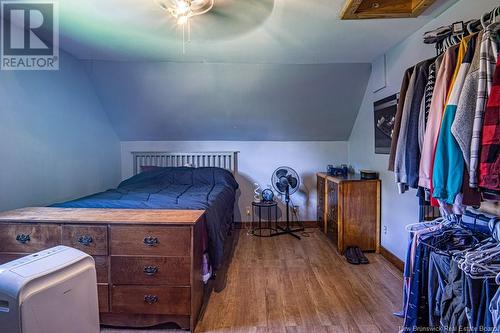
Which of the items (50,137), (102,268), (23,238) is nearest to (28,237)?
(23,238)

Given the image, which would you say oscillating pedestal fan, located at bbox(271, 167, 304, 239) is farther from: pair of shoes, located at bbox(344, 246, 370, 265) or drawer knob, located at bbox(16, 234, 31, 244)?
drawer knob, located at bbox(16, 234, 31, 244)

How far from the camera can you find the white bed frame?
430 cm

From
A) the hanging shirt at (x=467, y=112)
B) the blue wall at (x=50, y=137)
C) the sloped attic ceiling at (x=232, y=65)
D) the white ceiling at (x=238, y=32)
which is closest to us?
the hanging shirt at (x=467, y=112)

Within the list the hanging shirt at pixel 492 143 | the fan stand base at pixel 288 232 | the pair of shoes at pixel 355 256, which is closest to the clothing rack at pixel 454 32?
the hanging shirt at pixel 492 143

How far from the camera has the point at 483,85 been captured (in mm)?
1179

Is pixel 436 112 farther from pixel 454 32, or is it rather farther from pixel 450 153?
pixel 454 32

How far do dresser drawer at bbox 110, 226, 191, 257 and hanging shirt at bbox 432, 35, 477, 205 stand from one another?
1.39m

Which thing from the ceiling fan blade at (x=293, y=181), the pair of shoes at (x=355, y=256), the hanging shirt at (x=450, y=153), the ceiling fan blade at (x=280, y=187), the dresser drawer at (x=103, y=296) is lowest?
the pair of shoes at (x=355, y=256)

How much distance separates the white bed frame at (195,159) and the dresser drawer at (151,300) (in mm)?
2580

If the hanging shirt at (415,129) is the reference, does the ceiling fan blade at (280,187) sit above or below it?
below

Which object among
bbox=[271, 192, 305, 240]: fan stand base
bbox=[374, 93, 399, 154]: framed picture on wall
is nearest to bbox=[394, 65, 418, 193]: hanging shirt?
bbox=[374, 93, 399, 154]: framed picture on wall

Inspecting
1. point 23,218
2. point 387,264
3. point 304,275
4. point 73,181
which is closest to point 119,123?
point 73,181

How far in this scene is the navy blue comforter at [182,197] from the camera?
88.9 inches

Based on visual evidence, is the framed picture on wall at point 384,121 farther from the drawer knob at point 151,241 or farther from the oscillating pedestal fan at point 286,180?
the drawer knob at point 151,241
